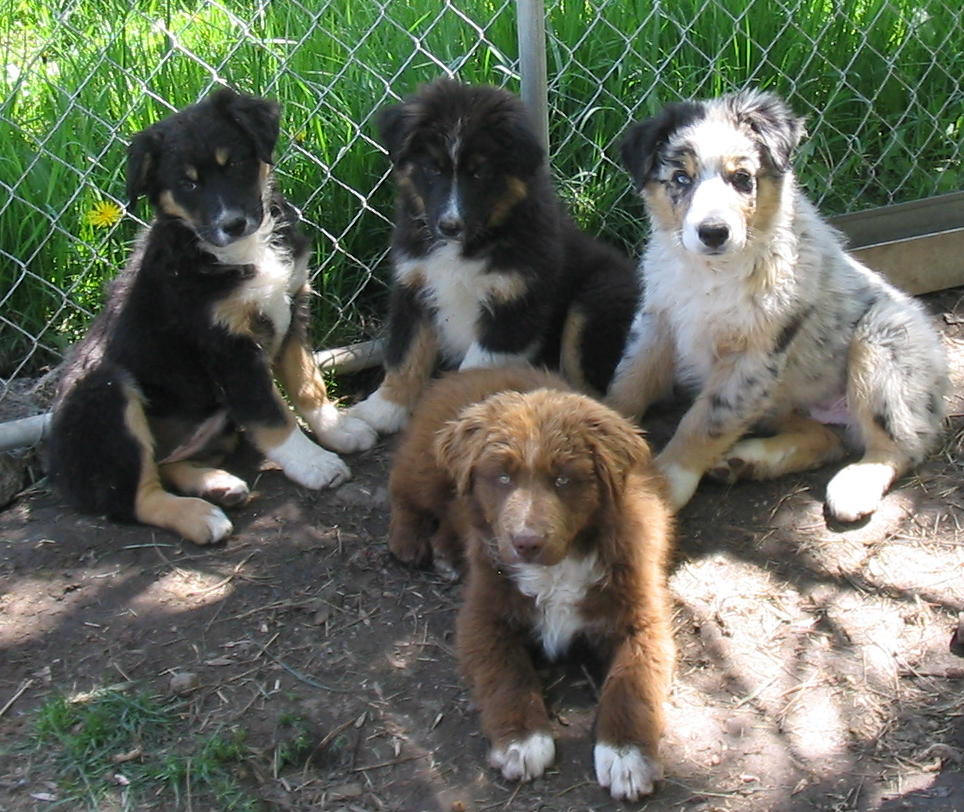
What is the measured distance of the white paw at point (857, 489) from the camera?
135 inches

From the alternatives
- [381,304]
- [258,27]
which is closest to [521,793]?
[381,304]

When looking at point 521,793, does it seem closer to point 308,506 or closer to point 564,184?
point 308,506

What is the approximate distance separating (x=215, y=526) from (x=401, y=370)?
954 millimetres

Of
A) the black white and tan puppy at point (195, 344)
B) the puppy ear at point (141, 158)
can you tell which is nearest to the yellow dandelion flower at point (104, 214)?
the black white and tan puppy at point (195, 344)

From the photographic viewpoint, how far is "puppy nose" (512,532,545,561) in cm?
264

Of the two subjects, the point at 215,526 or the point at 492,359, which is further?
the point at 492,359

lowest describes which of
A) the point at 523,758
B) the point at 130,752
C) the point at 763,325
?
the point at 130,752

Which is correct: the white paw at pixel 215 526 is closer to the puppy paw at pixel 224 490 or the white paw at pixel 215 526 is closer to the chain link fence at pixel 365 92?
the puppy paw at pixel 224 490

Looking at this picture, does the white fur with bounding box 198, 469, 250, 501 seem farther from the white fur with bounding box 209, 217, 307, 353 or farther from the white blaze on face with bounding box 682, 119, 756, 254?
the white blaze on face with bounding box 682, 119, 756, 254

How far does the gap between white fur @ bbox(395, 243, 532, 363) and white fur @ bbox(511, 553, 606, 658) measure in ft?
3.92

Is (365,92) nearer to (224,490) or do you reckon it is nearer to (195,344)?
(195,344)

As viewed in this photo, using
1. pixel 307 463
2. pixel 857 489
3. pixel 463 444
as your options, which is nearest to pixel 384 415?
pixel 307 463

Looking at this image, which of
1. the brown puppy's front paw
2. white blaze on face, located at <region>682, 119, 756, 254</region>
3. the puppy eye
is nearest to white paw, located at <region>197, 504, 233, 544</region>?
the brown puppy's front paw

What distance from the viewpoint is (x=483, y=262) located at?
3.81 meters
